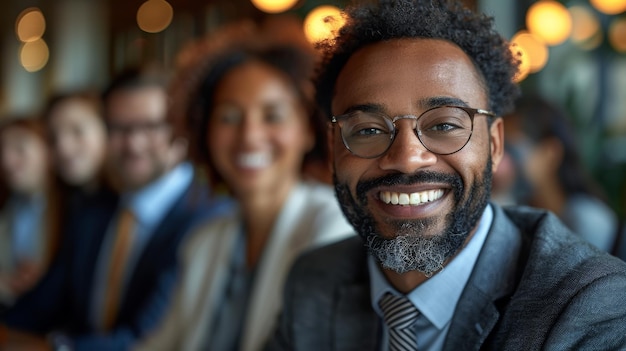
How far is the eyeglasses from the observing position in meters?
1.31

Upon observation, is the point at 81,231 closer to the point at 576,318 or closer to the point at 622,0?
the point at 576,318

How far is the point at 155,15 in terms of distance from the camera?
311 inches

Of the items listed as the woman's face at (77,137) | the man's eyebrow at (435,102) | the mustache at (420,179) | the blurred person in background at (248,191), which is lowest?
the woman's face at (77,137)

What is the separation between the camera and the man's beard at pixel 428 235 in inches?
51.9

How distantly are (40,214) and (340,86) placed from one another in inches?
143

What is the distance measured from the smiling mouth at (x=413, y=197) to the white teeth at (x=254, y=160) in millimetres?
1128

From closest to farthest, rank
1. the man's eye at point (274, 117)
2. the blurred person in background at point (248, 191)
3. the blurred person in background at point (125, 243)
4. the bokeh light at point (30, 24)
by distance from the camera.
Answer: the blurred person in background at point (248, 191), the man's eye at point (274, 117), the blurred person in background at point (125, 243), the bokeh light at point (30, 24)

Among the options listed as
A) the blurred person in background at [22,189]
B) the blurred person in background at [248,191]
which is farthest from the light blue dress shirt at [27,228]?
the blurred person in background at [248,191]

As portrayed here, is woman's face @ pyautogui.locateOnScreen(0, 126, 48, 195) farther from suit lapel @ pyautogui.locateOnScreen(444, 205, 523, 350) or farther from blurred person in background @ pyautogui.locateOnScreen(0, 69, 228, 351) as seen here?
suit lapel @ pyautogui.locateOnScreen(444, 205, 523, 350)

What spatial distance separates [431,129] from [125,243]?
2084 millimetres

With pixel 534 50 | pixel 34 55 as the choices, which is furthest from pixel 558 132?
pixel 34 55

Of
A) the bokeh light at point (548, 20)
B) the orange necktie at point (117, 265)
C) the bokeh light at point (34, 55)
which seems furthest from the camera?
the bokeh light at point (34, 55)

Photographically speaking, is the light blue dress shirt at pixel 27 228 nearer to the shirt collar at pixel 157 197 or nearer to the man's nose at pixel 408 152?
the shirt collar at pixel 157 197

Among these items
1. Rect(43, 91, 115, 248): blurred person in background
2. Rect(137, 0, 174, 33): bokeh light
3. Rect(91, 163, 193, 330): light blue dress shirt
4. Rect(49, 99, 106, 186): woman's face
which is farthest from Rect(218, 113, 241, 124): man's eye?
Rect(137, 0, 174, 33): bokeh light
